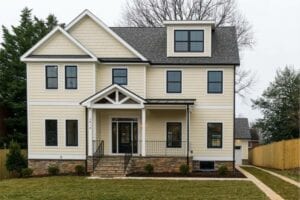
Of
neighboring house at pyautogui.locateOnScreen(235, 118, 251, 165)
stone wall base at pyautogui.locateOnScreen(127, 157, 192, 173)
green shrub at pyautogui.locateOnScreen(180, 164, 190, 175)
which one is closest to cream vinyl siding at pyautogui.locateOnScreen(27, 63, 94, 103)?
stone wall base at pyautogui.locateOnScreen(127, 157, 192, 173)

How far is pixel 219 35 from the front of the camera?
26219mm

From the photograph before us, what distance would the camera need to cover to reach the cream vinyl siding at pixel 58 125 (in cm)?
2373

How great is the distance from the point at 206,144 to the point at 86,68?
786cm

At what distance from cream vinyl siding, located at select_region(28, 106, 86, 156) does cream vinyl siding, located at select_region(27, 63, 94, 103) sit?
55 centimetres

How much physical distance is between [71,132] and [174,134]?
18.9 ft

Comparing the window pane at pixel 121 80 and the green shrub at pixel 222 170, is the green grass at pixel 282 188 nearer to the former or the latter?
the green shrub at pixel 222 170

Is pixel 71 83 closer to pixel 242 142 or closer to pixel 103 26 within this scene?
pixel 103 26

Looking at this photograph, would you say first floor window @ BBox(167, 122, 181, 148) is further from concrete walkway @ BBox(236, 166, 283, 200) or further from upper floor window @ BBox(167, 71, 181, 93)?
concrete walkway @ BBox(236, 166, 283, 200)

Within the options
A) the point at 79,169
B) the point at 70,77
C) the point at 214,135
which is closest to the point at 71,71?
the point at 70,77

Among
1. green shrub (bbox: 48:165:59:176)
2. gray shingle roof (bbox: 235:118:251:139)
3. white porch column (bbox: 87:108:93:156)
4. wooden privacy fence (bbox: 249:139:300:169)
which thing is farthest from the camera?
gray shingle roof (bbox: 235:118:251:139)

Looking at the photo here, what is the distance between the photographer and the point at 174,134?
80.3 ft

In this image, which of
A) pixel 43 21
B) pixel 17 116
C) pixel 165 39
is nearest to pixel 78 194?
pixel 165 39

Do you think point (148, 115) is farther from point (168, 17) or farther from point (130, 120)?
point (168, 17)

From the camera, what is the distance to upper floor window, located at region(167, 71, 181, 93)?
2431 centimetres
